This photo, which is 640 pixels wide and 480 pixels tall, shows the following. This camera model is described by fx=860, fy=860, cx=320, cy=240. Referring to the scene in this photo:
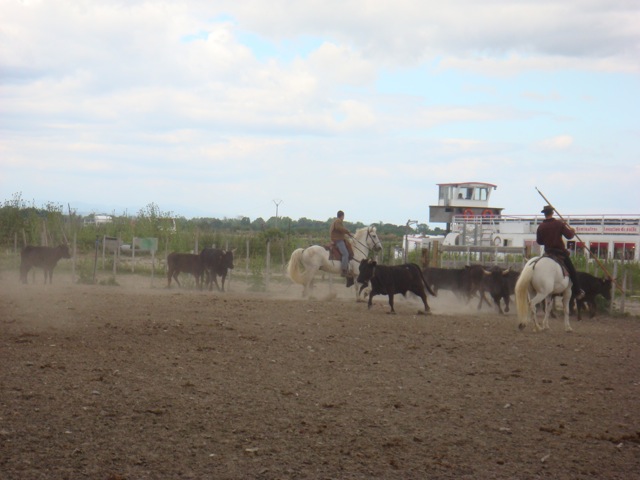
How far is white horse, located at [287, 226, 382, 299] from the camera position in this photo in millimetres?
21625

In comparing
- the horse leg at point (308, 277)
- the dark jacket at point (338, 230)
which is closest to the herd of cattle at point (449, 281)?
the dark jacket at point (338, 230)

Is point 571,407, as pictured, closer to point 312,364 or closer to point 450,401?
point 450,401

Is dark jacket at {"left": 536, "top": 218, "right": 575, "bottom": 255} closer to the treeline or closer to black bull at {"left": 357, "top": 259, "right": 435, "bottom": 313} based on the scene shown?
black bull at {"left": 357, "top": 259, "right": 435, "bottom": 313}

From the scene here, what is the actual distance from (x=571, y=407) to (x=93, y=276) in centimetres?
2021

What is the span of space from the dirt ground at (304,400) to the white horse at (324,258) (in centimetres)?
626

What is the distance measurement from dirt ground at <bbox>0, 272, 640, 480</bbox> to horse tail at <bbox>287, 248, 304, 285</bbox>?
7.06 metres

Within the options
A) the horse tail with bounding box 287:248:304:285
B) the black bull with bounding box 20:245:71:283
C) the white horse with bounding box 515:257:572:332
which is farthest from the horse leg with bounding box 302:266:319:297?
the black bull with bounding box 20:245:71:283

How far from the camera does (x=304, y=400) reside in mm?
8359

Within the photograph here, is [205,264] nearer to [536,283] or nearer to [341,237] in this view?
[341,237]

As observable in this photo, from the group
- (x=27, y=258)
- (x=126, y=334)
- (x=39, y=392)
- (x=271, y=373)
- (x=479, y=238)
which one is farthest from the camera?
(x=479, y=238)

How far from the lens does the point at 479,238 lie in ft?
102

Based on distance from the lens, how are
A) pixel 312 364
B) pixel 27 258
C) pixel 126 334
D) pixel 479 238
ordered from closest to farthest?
A: pixel 312 364, pixel 126 334, pixel 27 258, pixel 479 238

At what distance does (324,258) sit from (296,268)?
857 mm

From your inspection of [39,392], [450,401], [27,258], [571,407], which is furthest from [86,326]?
[27,258]
